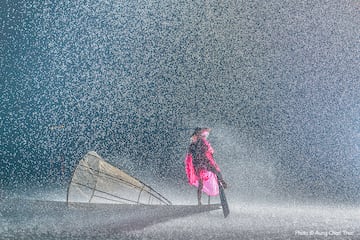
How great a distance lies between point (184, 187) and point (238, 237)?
1035cm

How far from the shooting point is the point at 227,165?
18312 millimetres

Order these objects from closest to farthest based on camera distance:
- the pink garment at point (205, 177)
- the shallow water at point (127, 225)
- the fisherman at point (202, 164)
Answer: the shallow water at point (127, 225) → the fisherman at point (202, 164) → the pink garment at point (205, 177)

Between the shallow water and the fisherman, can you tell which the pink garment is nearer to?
the fisherman

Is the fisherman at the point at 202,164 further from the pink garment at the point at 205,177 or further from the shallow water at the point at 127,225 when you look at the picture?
the shallow water at the point at 127,225

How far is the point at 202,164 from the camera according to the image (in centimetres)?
1012

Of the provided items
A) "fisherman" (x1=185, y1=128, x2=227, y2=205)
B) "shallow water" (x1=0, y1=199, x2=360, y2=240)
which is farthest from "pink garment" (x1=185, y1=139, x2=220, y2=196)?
"shallow water" (x1=0, y1=199, x2=360, y2=240)

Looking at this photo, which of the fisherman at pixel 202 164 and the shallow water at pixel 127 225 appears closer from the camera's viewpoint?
the shallow water at pixel 127 225

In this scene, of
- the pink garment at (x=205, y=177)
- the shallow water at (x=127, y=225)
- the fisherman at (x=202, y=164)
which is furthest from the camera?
the pink garment at (x=205, y=177)

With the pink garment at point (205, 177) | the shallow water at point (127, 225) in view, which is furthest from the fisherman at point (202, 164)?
the shallow water at point (127, 225)

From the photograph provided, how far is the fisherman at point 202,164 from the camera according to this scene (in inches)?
396

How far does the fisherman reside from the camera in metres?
10.0

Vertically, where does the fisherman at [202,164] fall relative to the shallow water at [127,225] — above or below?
above

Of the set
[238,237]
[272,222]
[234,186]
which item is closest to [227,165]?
[234,186]

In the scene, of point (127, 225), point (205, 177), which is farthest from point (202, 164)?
point (127, 225)
